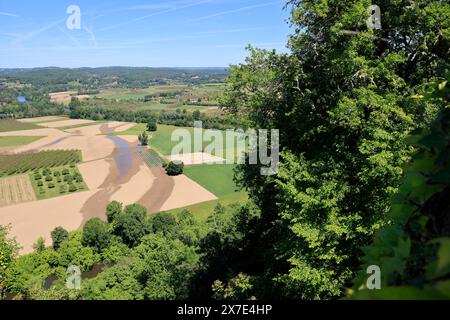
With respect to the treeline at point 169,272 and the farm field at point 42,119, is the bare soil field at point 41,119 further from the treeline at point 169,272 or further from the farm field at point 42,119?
the treeline at point 169,272

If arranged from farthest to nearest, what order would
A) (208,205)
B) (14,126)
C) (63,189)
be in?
(14,126) < (63,189) < (208,205)

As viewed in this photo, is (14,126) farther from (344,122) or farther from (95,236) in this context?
(344,122)

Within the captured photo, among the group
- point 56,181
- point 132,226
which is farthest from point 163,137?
point 132,226

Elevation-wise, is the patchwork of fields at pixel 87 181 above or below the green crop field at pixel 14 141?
below

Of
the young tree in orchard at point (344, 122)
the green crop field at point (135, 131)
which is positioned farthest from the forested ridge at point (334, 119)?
the green crop field at point (135, 131)

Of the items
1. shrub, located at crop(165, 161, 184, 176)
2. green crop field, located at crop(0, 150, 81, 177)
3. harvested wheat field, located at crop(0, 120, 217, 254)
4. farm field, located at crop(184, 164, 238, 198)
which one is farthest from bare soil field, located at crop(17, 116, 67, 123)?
farm field, located at crop(184, 164, 238, 198)
